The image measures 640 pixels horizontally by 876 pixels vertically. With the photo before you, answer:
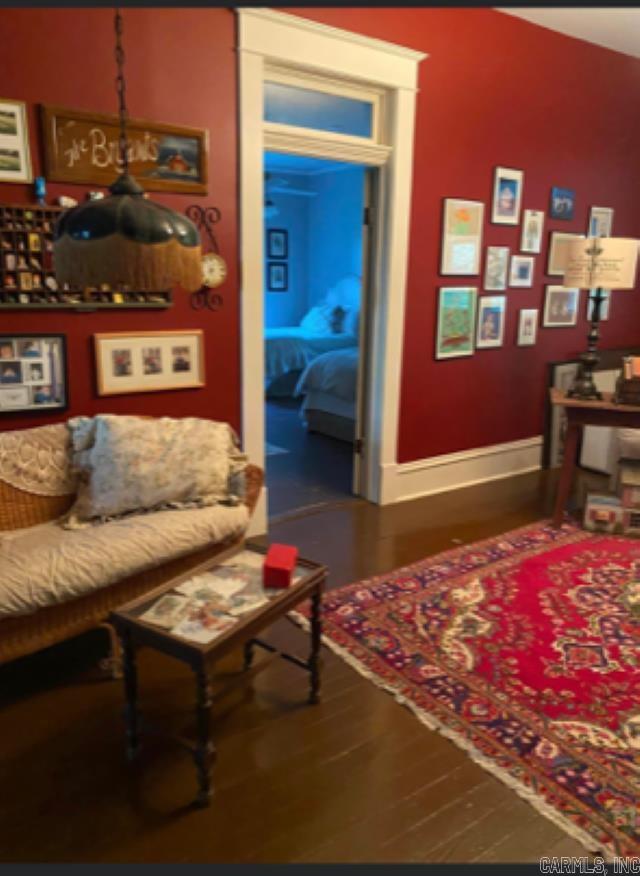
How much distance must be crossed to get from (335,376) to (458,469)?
59.8 inches

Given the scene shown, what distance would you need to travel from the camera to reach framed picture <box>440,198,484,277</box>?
13.6 ft

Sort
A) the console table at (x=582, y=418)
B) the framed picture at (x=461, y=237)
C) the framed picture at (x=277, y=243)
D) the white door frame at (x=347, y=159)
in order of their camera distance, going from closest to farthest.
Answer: the white door frame at (x=347, y=159) < the console table at (x=582, y=418) < the framed picture at (x=461, y=237) < the framed picture at (x=277, y=243)

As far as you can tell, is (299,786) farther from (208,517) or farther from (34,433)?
(34,433)

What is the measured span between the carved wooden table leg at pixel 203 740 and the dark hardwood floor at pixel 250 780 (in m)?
0.06

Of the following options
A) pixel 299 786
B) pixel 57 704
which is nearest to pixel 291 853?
pixel 299 786

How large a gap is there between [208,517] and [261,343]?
1.22m

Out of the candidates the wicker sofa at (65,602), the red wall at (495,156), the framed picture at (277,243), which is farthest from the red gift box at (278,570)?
the framed picture at (277,243)

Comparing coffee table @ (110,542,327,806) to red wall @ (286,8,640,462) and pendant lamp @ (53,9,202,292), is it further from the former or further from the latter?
red wall @ (286,8,640,462)

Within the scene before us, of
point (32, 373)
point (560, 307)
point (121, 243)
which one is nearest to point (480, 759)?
point (121, 243)

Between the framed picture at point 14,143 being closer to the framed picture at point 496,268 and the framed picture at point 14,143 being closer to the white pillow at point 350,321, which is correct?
the framed picture at point 496,268

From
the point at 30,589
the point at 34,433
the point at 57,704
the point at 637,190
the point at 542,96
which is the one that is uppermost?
the point at 542,96

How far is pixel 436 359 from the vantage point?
439cm

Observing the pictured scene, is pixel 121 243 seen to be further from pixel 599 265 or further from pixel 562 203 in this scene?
pixel 562 203

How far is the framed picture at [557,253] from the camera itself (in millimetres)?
4785
